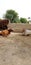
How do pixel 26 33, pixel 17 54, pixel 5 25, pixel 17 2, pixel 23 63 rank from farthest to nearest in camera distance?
pixel 17 2, pixel 5 25, pixel 26 33, pixel 17 54, pixel 23 63

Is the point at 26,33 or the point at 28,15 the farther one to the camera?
the point at 28,15

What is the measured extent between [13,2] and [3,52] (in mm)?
3514

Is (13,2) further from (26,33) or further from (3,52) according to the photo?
(3,52)

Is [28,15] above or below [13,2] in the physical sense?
below

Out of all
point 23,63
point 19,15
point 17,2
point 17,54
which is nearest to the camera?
point 23,63

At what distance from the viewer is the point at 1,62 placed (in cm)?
65

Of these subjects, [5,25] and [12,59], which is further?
[5,25]

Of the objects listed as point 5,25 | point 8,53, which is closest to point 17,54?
point 8,53

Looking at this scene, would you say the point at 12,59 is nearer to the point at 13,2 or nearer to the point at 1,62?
the point at 1,62

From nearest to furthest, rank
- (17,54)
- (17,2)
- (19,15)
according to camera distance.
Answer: (17,54)
(17,2)
(19,15)

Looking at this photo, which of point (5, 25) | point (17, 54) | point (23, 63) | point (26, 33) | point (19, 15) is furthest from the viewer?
point (19, 15)

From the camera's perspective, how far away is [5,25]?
1.49 m

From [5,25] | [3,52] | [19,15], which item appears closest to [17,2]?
[19,15]

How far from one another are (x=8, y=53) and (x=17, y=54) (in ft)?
0.16
